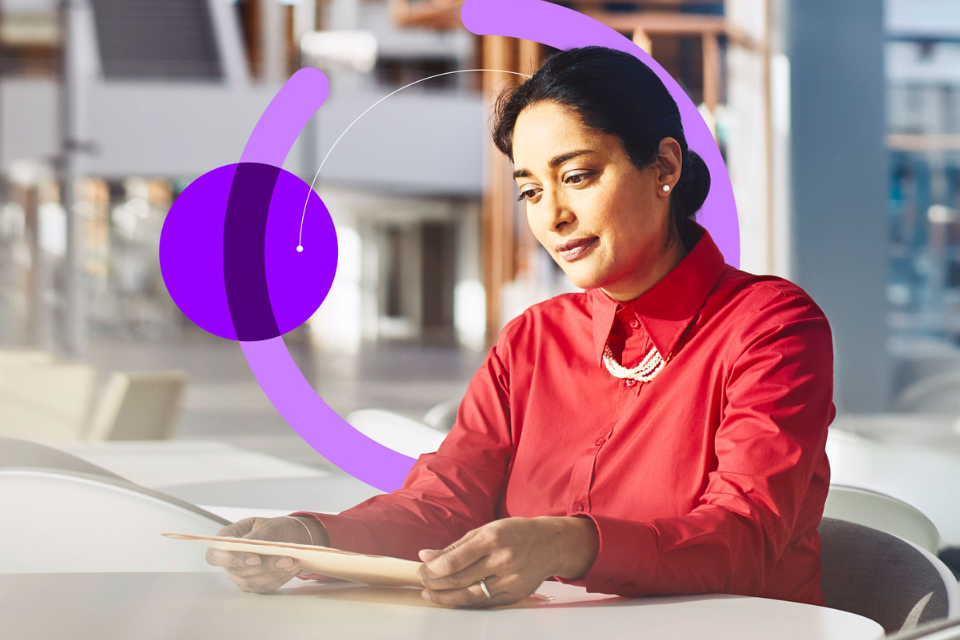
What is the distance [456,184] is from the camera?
15.8 m

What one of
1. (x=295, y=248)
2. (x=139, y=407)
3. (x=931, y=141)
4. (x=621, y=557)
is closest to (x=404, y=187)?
(x=931, y=141)

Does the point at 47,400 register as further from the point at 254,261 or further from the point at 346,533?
the point at 346,533

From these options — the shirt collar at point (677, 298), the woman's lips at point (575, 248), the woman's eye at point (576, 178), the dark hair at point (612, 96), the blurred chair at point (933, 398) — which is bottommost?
the blurred chair at point (933, 398)

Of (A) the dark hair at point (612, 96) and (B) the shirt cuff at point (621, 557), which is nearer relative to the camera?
(B) the shirt cuff at point (621, 557)

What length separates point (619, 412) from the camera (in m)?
1.26

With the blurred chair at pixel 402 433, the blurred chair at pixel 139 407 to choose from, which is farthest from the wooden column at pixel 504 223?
the blurred chair at pixel 402 433

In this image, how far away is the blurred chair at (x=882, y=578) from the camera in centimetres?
117

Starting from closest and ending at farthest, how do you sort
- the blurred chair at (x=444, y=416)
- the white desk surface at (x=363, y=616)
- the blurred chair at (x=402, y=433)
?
the white desk surface at (x=363, y=616), the blurred chair at (x=402, y=433), the blurred chair at (x=444, y=416)

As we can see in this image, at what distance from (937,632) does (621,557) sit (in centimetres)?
31

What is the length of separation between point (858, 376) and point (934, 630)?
12.7 ft

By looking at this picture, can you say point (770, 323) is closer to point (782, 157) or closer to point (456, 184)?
point (782, 157)

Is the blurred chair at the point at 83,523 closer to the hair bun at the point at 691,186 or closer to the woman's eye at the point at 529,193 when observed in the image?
the woman's eye at the point at 529,193

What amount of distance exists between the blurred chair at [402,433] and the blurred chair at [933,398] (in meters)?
3.07

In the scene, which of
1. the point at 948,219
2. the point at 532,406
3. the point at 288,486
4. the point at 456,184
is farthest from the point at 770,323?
the point at 456,184
